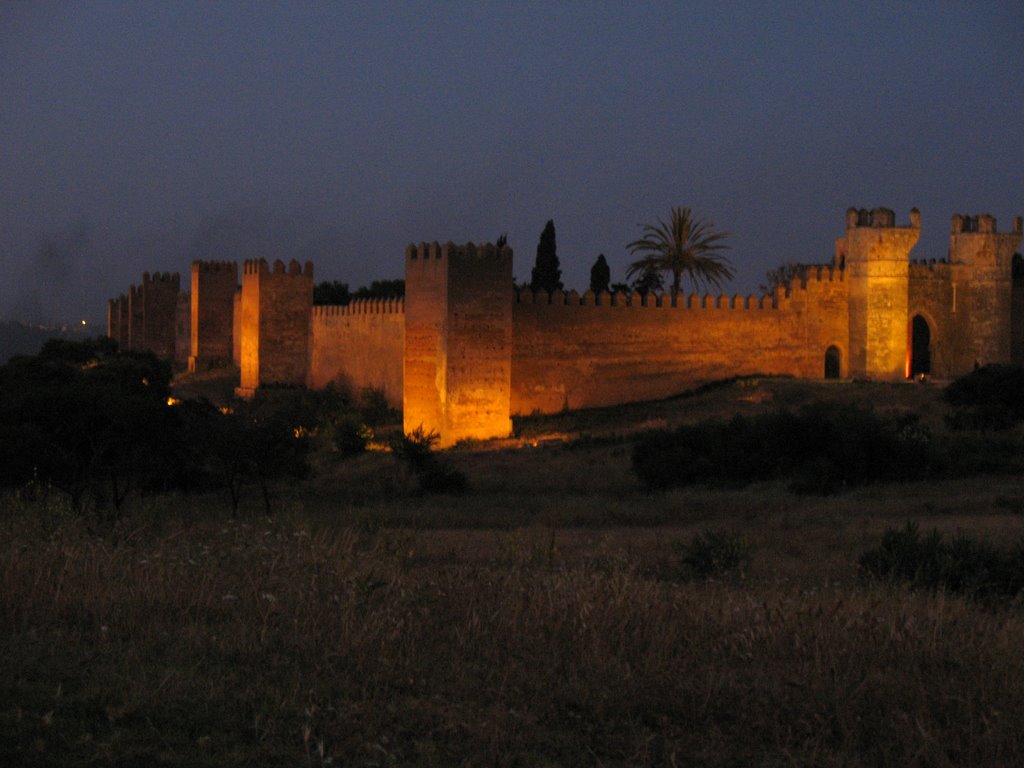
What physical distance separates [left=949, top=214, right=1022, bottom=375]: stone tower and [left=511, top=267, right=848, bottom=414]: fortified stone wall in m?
3.61

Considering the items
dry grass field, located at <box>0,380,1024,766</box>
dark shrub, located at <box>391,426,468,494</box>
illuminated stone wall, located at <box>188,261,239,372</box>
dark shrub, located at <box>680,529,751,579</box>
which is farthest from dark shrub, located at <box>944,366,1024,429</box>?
illuminated stone wall, located at <box>188,261,239,372</box>

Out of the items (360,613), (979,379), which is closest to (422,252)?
(979,379)

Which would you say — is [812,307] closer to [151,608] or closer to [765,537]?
[765,537]

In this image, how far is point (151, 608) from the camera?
5605 mm

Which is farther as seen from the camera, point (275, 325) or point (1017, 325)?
point (275, 325)

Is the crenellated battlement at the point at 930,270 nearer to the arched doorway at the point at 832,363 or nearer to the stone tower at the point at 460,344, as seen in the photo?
the arched doorway at the point at 832,363

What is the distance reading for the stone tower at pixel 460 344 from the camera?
27234 millimetres

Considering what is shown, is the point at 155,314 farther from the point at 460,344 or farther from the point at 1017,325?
the point at 1017,325

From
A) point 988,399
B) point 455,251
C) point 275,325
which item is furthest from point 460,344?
point 275,325

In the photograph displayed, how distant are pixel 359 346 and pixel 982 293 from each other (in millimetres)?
16820

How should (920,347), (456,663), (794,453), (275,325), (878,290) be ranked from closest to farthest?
1. (456,663)
2. (794,453)
3. (878,290)
4. (920,347)
5. (275,325)

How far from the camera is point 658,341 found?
30.4 m

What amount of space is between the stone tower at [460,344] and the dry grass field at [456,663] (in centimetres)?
1941

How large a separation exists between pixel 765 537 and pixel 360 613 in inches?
285
